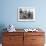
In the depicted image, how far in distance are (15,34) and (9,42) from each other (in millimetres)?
287

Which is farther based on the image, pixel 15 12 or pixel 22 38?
pixel 15 12

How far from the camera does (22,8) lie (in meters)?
4.07

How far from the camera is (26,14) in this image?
4105 millimetres

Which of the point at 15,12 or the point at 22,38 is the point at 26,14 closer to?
the point at 15,12

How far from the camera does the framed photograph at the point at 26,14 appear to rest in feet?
13.4

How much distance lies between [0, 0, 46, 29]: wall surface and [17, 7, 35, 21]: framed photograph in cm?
10

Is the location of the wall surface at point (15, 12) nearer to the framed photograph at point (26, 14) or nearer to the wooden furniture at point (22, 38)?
the framed photograph at point (26, 14)

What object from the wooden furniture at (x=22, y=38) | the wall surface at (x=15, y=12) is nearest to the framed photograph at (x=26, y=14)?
the wall surface at (x=15, y=12)

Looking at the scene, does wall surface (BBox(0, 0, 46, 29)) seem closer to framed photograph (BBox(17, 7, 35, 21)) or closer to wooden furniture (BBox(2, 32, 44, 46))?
framed photograph (BBox(17, 7, 35, 21))

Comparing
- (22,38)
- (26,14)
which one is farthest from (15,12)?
(22,38)

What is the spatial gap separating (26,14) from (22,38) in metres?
0.88

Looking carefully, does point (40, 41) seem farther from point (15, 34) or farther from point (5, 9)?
point (5, 9)

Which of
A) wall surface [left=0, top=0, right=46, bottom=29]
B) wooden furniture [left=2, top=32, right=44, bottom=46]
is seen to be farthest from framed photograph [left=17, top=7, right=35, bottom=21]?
wooden furniture [left=2, top=32, right=44, bottom=46]

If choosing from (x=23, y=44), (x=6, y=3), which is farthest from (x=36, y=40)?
(x=6, y=3)
